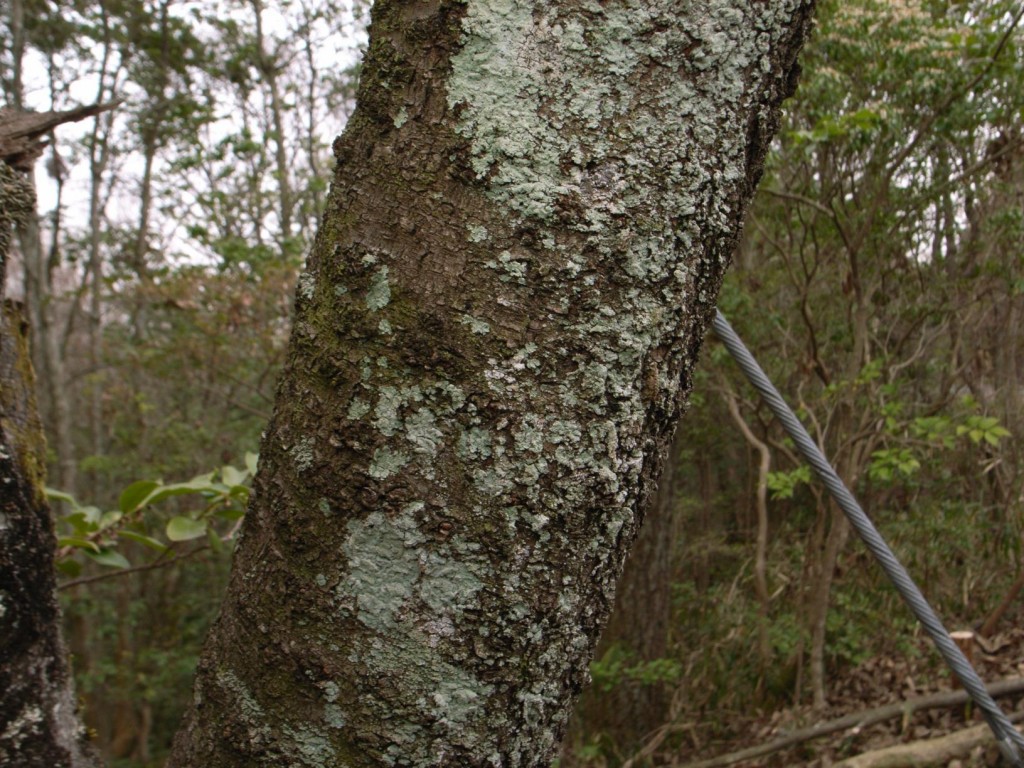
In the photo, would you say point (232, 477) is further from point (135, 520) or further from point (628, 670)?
point (628, 670)

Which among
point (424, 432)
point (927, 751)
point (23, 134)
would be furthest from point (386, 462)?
point (927, 751)

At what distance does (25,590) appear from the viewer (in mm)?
754

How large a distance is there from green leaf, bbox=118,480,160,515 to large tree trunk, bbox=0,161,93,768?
0.50 metres

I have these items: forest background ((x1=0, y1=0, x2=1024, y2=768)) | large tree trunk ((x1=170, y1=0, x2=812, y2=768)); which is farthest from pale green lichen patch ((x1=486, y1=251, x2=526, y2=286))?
forest background ((x1=0, y1=0, x2=1024, y2=768))

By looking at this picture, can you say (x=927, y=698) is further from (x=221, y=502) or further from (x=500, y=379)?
(x=500, y=379)

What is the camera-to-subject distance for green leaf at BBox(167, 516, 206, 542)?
1.38 m

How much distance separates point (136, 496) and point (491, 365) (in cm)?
101

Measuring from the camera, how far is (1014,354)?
5336 mm

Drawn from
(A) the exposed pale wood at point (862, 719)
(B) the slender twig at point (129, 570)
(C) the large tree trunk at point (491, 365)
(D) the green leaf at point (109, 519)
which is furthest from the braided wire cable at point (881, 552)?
(A) the exposed pale wood at point (862, 719)

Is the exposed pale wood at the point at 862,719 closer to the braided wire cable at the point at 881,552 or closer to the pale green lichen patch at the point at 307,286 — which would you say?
the braided wire cable at the point at 881,552

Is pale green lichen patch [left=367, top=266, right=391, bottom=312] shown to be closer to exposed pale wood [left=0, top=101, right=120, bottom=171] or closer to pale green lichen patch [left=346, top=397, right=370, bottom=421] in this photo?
pale green lichen patch [left=346, top=397, right=370, bottom=421]

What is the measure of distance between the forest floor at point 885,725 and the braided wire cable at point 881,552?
2.21 m

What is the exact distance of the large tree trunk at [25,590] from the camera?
0.73 meters

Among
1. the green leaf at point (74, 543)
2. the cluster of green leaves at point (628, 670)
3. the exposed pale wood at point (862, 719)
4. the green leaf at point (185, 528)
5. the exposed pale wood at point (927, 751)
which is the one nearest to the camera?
the green leaf at point (74, 543)
